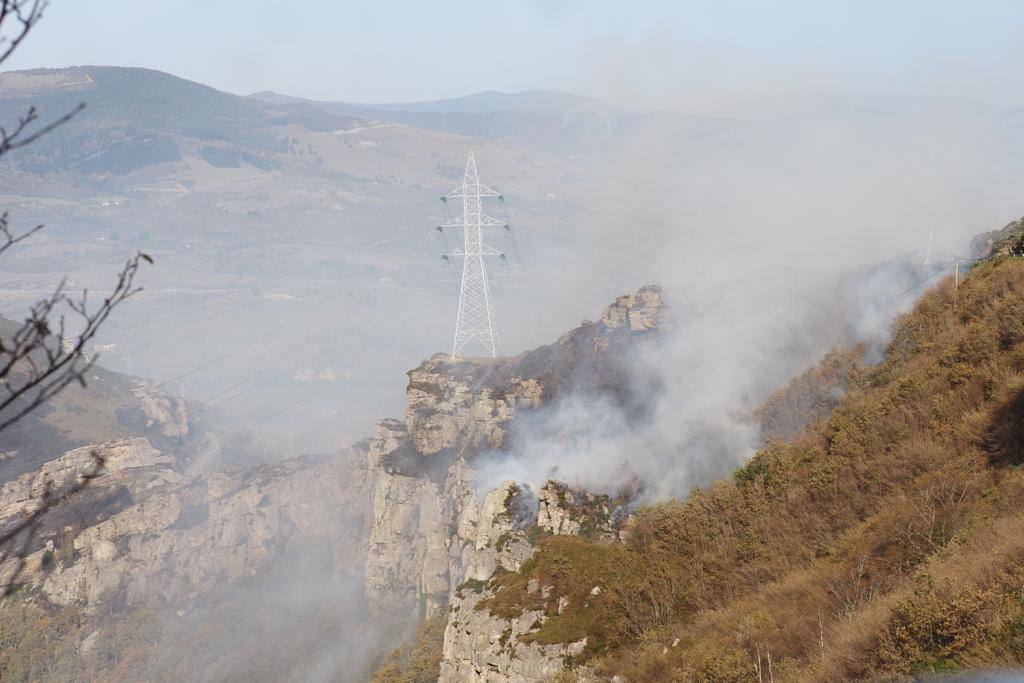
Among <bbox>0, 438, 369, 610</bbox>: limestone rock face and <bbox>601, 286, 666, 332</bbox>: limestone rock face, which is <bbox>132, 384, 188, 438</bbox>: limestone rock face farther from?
<bbox>601, 286, 666, 332</bbox>: limestone rock face

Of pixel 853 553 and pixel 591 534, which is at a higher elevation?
pixel 853 553

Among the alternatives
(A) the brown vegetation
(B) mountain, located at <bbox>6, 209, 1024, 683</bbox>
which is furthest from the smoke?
(A) the brown vegetation

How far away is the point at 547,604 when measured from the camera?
20234 mm

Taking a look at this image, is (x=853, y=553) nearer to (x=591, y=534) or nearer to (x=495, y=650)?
(x=495, y=650)

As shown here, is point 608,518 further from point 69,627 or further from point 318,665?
point 69,627

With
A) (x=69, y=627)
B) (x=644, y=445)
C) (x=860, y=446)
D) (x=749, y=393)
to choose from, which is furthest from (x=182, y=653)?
(x=860, y=446)

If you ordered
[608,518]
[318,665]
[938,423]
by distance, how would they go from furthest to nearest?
[318,665], [608,518], [938,423]

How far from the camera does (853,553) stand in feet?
49.9

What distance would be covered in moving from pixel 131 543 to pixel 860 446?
81.7m

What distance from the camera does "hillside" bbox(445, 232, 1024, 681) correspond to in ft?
34.0

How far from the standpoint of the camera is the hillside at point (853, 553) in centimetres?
1037

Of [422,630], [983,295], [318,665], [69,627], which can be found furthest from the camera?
[69,627]

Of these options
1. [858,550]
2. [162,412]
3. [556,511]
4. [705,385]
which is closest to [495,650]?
[858,550]

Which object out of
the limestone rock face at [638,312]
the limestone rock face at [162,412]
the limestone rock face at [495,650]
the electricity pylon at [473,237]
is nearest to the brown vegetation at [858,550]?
the limestone rock face at [495,650]
